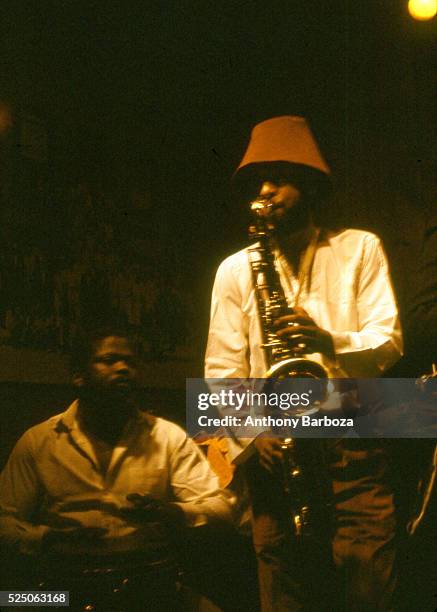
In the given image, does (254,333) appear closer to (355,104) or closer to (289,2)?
(355,104)

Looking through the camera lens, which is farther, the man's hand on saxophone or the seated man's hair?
the seated man's hair

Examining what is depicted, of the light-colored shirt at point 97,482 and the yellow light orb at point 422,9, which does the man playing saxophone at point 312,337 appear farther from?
the yellow light orb at point 422,9

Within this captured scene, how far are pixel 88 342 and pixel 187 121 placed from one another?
0.83m

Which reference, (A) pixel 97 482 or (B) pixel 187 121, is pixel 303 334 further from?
(B) pixel 187 121

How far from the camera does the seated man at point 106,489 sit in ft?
6.91

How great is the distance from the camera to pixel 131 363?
7.59 feet

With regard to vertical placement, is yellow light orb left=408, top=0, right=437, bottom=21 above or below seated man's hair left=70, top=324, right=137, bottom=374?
above

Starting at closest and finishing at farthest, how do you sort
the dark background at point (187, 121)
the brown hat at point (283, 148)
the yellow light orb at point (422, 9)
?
the brown hat at point (283, 148) < the dark background at point (187, 121) < the yellow light orb at point (422, 9)

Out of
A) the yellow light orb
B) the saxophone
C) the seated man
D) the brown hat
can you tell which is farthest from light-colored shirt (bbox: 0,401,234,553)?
the yellow light orb

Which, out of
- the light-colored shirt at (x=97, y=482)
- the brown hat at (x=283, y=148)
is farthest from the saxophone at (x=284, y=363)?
the light-colored shirt at (x=97, y=482)

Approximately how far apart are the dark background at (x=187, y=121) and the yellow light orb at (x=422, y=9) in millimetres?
24

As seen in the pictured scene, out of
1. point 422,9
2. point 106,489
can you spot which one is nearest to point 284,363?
point 106,489

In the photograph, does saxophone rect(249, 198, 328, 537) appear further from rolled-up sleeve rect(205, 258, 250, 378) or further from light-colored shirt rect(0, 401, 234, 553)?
light-colored shirt rect(0, 401, 234, 553)

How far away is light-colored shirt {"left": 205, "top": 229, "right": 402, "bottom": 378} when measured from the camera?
207 centimetres
